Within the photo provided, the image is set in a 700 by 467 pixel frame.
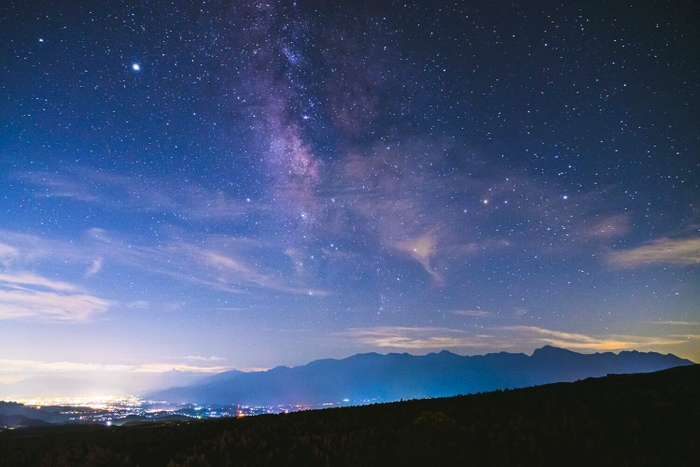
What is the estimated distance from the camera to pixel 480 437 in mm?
10898

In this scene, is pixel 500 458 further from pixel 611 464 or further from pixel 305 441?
pixel 305 441

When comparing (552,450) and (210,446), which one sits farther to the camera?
(210,446)

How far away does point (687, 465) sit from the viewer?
26.1 ft

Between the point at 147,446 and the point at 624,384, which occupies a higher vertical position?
the point at 624,384

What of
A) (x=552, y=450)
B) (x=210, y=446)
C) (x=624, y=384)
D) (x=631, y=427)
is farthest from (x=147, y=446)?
(x=624, y=384)

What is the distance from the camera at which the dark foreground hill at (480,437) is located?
9211mm

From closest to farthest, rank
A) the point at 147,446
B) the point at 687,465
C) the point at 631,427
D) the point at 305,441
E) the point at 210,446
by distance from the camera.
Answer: the point at 687,465 < the point at 631,427 < the point at 305,441 < the point at 210,446 < the point at 147,446

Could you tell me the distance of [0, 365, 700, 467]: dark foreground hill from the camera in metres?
9.21

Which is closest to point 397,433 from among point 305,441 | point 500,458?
point 305,441

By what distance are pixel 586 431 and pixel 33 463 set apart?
71.3ft

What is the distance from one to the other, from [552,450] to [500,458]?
1.47 m

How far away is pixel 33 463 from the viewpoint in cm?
1580

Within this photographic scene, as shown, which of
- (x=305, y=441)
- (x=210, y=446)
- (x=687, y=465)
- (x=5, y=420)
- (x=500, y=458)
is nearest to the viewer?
(x=687, y=465)

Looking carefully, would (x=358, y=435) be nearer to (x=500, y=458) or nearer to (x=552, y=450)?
(x=500, y=458)
